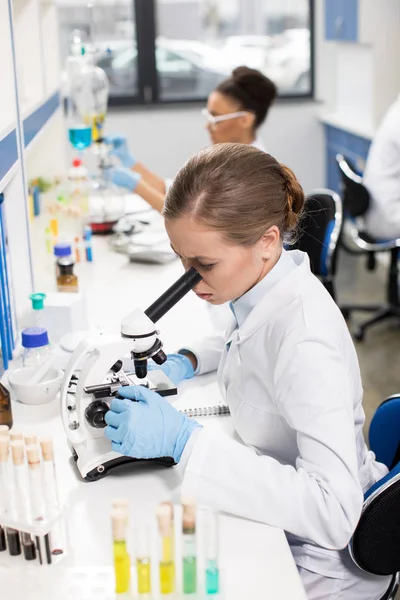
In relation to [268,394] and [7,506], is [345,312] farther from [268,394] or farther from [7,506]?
[7,506]

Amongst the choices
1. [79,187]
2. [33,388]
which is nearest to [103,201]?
[79,187]

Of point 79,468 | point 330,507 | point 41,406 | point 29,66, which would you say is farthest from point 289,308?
point 29,66

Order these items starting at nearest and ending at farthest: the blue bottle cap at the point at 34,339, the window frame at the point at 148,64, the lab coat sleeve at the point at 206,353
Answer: the blue bottle cap at the point at 34,339, the lab coat sleeve at the point at 206,353, the window frame at the point at 148,64

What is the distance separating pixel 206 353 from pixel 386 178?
6.89 ft

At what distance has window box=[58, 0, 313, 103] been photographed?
5.32 metres

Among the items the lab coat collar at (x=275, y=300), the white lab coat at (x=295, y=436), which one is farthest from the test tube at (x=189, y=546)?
the lab coat collar at (x=275, y=300)

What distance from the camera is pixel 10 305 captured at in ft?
5.78

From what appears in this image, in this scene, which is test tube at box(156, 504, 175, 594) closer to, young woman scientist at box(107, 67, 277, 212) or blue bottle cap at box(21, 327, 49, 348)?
blue bottle cap at box(21, 327, 49, 348)

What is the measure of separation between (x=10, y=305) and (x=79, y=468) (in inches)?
25.1

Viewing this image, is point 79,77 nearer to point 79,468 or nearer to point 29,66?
point 29,66

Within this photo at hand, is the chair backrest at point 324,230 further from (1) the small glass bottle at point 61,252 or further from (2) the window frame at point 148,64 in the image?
(2) the window frame at point 148,64

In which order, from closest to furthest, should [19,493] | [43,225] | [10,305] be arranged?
[19,493] < [10,305] < [43,225]

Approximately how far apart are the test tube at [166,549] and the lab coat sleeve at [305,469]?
0.21m

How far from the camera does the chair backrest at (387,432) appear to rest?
1.45 m
